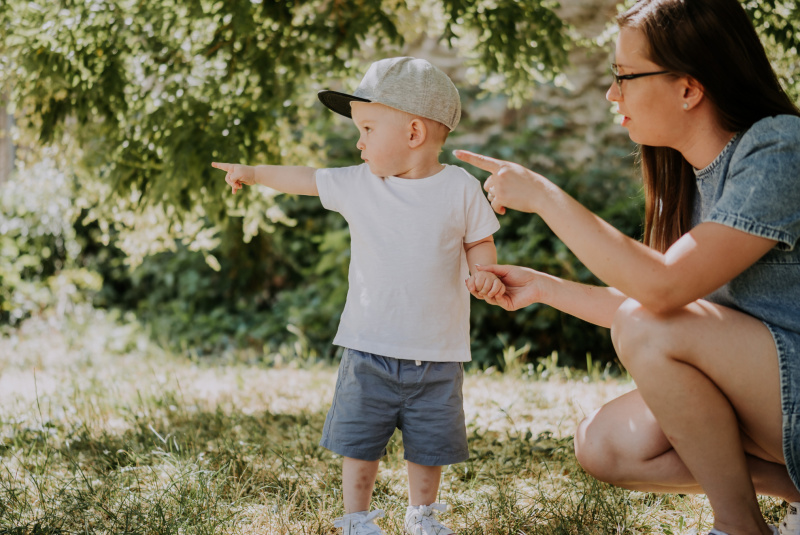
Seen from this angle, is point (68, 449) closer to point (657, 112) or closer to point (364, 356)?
point (364, 356)

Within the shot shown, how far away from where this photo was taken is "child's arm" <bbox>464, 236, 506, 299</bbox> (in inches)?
75.1

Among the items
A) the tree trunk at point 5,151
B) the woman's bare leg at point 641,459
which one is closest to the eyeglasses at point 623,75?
the woman's bare leg at point 641,459

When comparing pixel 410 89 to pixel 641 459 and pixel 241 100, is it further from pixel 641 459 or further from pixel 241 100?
pixel 241 100

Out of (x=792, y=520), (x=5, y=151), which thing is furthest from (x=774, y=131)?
(x=5, y=151)

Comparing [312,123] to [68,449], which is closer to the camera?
[68,449]

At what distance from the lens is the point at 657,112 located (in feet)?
5.76

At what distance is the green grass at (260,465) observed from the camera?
6.53 ft

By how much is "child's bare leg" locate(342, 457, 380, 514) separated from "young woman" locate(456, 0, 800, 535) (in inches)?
25.3

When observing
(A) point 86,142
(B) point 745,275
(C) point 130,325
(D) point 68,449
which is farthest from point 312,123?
(B) point 745,275

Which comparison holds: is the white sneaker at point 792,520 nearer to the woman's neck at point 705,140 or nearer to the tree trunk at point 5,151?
the woman's neck at point 705,140

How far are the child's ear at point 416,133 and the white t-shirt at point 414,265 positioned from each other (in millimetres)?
101

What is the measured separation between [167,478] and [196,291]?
3.84 meters

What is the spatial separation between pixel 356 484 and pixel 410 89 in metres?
1.08

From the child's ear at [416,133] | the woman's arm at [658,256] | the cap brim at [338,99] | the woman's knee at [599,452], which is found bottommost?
the woman's knee at [599,452]
